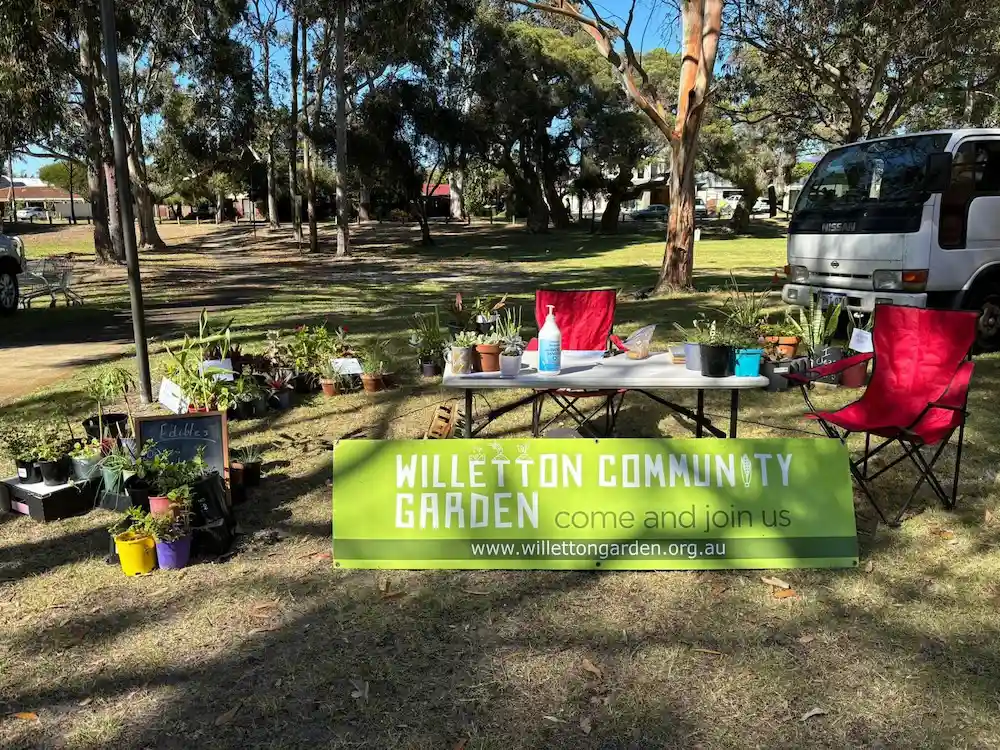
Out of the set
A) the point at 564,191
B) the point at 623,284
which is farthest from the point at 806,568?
the point at 564,191

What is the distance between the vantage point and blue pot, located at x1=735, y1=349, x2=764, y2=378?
4.10m

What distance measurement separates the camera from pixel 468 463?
138 inches

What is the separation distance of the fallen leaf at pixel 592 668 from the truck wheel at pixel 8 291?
1179cm

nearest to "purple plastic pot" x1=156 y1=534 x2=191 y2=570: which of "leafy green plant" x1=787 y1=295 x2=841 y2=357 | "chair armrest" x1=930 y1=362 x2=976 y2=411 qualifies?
"chair armrest" x1=930 y1=362 x2=976 y2=411

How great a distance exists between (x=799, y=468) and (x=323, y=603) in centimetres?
210

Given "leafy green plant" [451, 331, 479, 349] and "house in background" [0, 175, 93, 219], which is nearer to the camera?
"leafy green plant" [451, 331, 479, 349]

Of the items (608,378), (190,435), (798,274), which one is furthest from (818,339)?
(190,435)

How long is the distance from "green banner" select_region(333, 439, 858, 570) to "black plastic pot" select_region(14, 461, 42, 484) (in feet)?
6.41

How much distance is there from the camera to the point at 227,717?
103 inches

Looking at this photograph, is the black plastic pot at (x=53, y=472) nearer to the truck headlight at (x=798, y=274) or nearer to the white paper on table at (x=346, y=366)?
the white paper on table at (x=346, y=366)

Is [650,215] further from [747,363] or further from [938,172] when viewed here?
[747,363]

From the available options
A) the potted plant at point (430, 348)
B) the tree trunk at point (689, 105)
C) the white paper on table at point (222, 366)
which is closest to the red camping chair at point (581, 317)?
the potted plant at point (430, 348)

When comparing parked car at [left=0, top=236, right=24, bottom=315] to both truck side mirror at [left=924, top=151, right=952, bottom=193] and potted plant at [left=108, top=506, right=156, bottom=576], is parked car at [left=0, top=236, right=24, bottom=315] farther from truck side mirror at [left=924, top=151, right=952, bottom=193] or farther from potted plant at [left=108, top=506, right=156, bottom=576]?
truck side mirror at [left=924, top=151, right=952, bottom=193]

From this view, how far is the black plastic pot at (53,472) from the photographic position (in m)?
4.28
